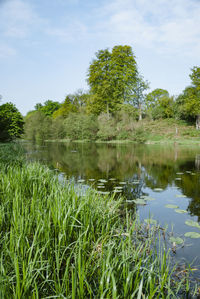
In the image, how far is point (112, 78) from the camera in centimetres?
3288

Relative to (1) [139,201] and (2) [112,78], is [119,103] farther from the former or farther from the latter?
(1) [139,201]

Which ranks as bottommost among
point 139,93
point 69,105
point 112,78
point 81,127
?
point 81,127

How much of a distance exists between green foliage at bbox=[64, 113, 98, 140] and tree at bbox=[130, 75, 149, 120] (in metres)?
7.21

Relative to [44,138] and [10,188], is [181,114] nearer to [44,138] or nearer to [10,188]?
[44,138]

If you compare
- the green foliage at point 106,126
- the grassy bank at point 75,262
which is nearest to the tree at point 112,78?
the green foliage at point 106,126

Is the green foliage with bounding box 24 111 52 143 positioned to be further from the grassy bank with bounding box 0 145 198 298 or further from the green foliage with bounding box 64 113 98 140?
the grassy bank with bounding box 0 145 198 298

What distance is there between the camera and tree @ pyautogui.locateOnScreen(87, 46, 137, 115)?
3266 centimetres

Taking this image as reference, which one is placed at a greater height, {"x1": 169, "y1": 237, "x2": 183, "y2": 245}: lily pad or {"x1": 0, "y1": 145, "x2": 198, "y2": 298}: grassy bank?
{"x1": 0, "y1": 145, "x2": 198, "y2": 298}: grassy bank

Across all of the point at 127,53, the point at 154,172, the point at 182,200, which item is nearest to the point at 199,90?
the point at 127,53

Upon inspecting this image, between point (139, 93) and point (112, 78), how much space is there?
502 cm

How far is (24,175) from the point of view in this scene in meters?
4.55

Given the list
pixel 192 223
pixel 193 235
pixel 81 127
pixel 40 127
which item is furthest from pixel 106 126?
pixel 193 235

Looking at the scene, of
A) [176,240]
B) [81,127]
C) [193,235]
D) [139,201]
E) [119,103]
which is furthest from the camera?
[81,127]

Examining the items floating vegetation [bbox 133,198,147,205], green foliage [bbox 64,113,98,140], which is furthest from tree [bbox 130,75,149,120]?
floating vegetation [bbox 133,198,147,205]
